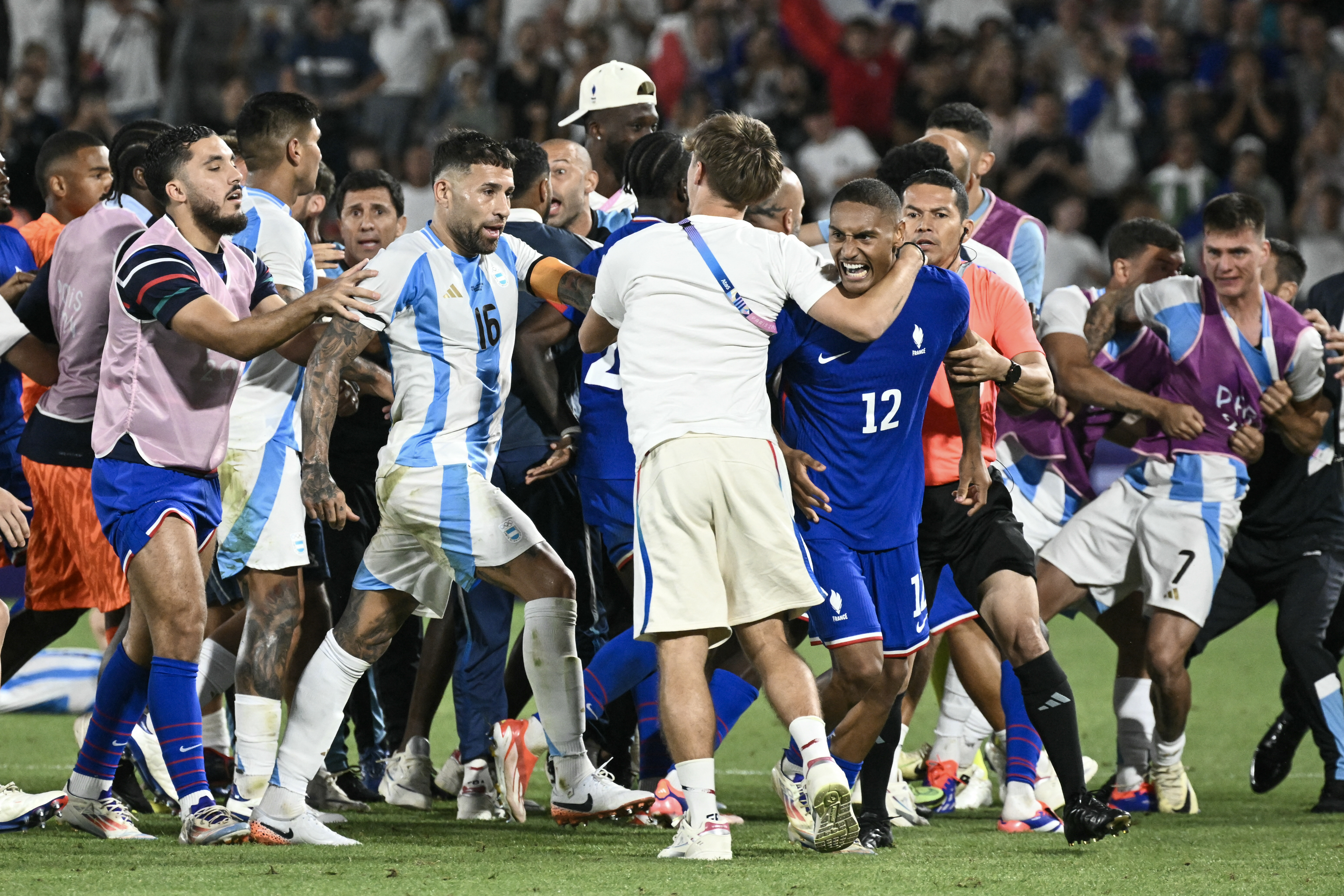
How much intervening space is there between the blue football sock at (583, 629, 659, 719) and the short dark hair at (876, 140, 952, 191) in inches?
89.7

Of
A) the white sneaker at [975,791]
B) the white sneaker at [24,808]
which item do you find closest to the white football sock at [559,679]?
the white sneaker at [24,808]

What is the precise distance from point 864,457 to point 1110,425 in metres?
2.78

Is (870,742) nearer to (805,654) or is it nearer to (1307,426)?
(1307,426)

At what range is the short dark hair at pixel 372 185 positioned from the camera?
25.1ft

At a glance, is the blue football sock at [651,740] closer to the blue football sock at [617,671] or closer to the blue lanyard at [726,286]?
the blue football sock at [617,671]

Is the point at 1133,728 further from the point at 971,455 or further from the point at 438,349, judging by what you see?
A: the point at 438,349

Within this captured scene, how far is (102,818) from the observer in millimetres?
5633

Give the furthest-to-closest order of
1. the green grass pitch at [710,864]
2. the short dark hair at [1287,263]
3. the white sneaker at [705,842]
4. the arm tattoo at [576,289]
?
the short dark hair at [1287,263] → the arm tattoo at [576,289] → the white sneaker at [705,842] → the green grass pitch at [710,864]

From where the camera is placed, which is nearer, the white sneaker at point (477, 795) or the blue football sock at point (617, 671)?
the blue football sock at point (617, 671)

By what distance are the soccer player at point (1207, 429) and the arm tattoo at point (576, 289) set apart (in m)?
2.64

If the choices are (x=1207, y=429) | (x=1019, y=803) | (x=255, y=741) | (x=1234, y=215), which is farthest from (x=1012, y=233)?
(x=255, y=741)

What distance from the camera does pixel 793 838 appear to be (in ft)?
17.4

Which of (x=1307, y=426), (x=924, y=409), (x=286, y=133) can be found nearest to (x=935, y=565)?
(x=924, y=409)

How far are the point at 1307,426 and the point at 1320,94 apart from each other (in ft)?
32.3
